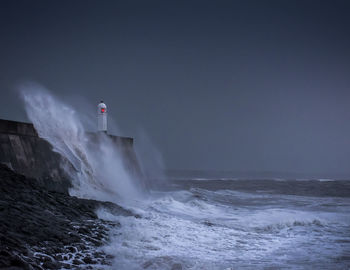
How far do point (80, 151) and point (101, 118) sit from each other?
2495 millimetres

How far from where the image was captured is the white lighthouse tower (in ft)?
41.4

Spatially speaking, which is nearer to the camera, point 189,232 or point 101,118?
point 189,232

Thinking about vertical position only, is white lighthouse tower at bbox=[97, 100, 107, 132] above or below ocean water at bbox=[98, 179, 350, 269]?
above

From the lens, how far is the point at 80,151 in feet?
34.4

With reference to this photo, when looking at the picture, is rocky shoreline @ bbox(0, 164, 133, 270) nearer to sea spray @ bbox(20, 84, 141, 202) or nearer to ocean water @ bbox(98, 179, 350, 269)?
ocean water @ bbox(98, 179, 350, 269)

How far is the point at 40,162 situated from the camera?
8.11 meters

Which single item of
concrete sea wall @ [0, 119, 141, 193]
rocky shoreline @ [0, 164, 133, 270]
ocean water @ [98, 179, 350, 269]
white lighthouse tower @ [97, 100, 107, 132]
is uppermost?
white lighthouse tower @ [97, 100, 107, 132]

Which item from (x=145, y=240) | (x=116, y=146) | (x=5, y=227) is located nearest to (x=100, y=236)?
(x=145, y=240)

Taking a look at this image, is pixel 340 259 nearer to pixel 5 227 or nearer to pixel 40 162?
pixel 5 227

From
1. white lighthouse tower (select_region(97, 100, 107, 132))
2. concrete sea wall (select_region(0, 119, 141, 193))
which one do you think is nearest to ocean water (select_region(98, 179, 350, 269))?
concrete sea wall (select_region(0, 119, 141, 193))

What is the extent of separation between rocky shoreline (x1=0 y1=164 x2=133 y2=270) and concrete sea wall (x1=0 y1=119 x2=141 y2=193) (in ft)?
2.18

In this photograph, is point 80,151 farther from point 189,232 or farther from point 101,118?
point 189,232

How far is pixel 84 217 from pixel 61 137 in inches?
186

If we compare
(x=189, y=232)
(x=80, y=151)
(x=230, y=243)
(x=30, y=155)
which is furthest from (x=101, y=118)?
(x=230, y=243)
